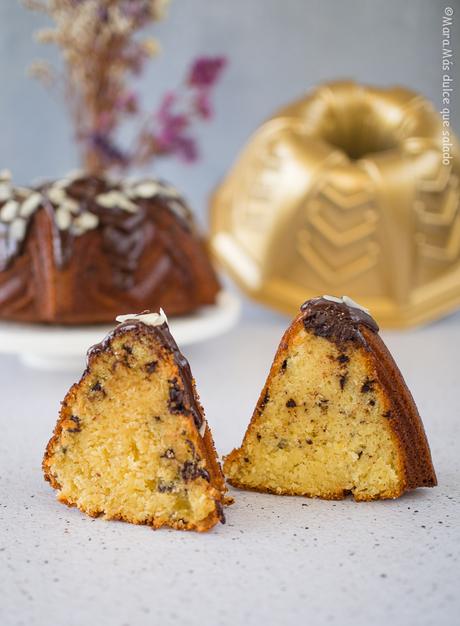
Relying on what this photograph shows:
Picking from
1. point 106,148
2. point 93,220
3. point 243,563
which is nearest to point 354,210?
point 106,148

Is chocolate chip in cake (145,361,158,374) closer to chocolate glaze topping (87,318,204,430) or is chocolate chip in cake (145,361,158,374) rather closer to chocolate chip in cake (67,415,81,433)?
chocolate glaze topping (87,318,204,430)

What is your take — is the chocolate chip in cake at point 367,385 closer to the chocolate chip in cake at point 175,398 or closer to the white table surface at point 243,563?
the white table surface at point 243,563

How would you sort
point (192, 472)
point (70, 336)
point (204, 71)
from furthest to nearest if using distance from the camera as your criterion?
point (204, 71) → point (70, 336) → point (192, 472)

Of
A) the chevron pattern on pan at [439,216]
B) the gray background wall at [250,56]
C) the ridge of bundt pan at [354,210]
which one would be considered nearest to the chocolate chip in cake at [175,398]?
the ridge of bundt pan at [354,210]

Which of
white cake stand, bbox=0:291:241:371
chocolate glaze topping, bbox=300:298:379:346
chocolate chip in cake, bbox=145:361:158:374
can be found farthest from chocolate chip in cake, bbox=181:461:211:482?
white cake stand, bbox=0:291:241:371

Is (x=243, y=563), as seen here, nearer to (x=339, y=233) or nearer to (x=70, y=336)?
(x=70, y=336)

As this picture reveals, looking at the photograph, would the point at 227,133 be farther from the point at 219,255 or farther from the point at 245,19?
the point at 219,255
